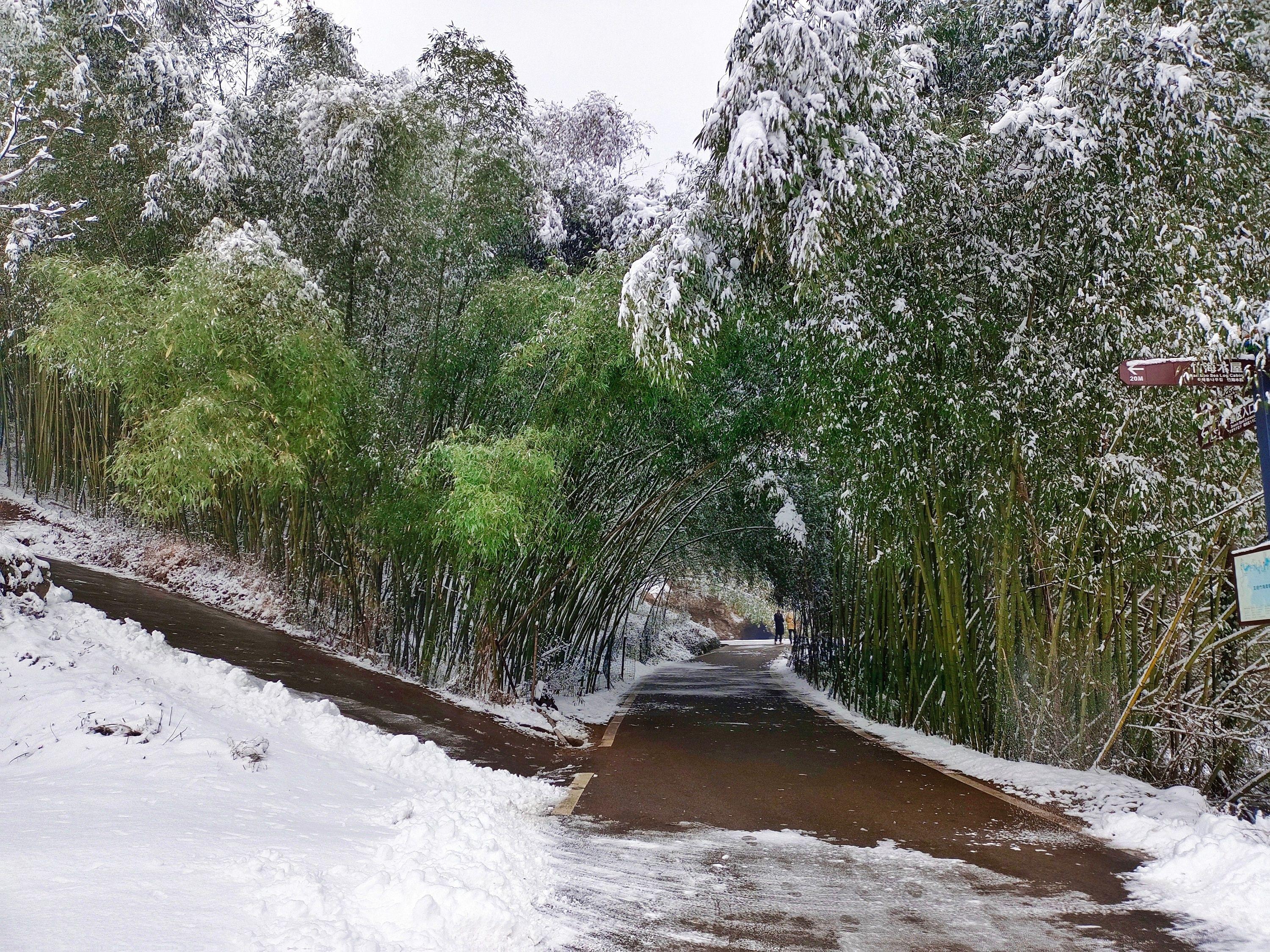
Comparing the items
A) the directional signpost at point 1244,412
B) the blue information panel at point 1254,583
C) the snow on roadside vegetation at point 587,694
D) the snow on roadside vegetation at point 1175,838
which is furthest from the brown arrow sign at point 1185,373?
the snow on roadside vegetation at point 587,694

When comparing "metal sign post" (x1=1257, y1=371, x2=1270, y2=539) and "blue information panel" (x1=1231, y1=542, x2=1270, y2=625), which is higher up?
"metal sign post" (x1=1257, y1=371, x2=1270, y2=539)

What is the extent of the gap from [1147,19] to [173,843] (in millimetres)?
5387

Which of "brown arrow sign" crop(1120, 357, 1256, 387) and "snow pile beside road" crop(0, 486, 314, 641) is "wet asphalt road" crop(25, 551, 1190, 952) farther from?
"brown arrow sign" crop(1120, 357, 1256, 387)

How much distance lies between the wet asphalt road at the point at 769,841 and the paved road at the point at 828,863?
1 cm

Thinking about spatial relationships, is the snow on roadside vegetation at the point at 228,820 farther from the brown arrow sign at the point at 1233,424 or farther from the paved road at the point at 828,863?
the brown arrow sign at the point at 1233,424

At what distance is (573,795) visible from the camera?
4.87 m

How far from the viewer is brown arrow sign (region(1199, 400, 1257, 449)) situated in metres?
3.29

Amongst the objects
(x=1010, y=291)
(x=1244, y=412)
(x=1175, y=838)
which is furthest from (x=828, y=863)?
(x=1010, y=291)

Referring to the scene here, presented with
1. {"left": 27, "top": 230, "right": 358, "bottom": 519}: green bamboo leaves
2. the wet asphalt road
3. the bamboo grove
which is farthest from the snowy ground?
{"left": 27, "top": 230, "right": 358, "bottom": 519}: green bamboo leaves

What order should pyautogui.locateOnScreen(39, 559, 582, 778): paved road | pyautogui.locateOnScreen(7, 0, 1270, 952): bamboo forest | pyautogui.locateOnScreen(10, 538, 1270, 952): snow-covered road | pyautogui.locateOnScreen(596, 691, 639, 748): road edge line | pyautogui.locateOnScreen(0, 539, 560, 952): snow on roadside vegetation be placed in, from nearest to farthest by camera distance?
1. pyautogui.locateOnScreen(0, 539, 560, 952): snow on roadside vegetation
2. pyautogui.locateOnScreen(10, 538, 1270, 952): snow-covered road
3. pyautogui.locateOnScreen(7, 0, 1270, 952): bamboo forest
4. pyautogui.locateOnScreen(39, 559, 582, 778): paved road
5. pyautogui.locateOnScreen(596, 691, 639, 748): road edge line

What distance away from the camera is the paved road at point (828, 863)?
9.06 ft

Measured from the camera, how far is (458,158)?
24.6 ft

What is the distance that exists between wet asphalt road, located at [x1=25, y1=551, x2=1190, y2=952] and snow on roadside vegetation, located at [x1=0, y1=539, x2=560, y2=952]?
0.37 m

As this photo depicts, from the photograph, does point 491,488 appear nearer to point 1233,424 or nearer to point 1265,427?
point 1233,424
